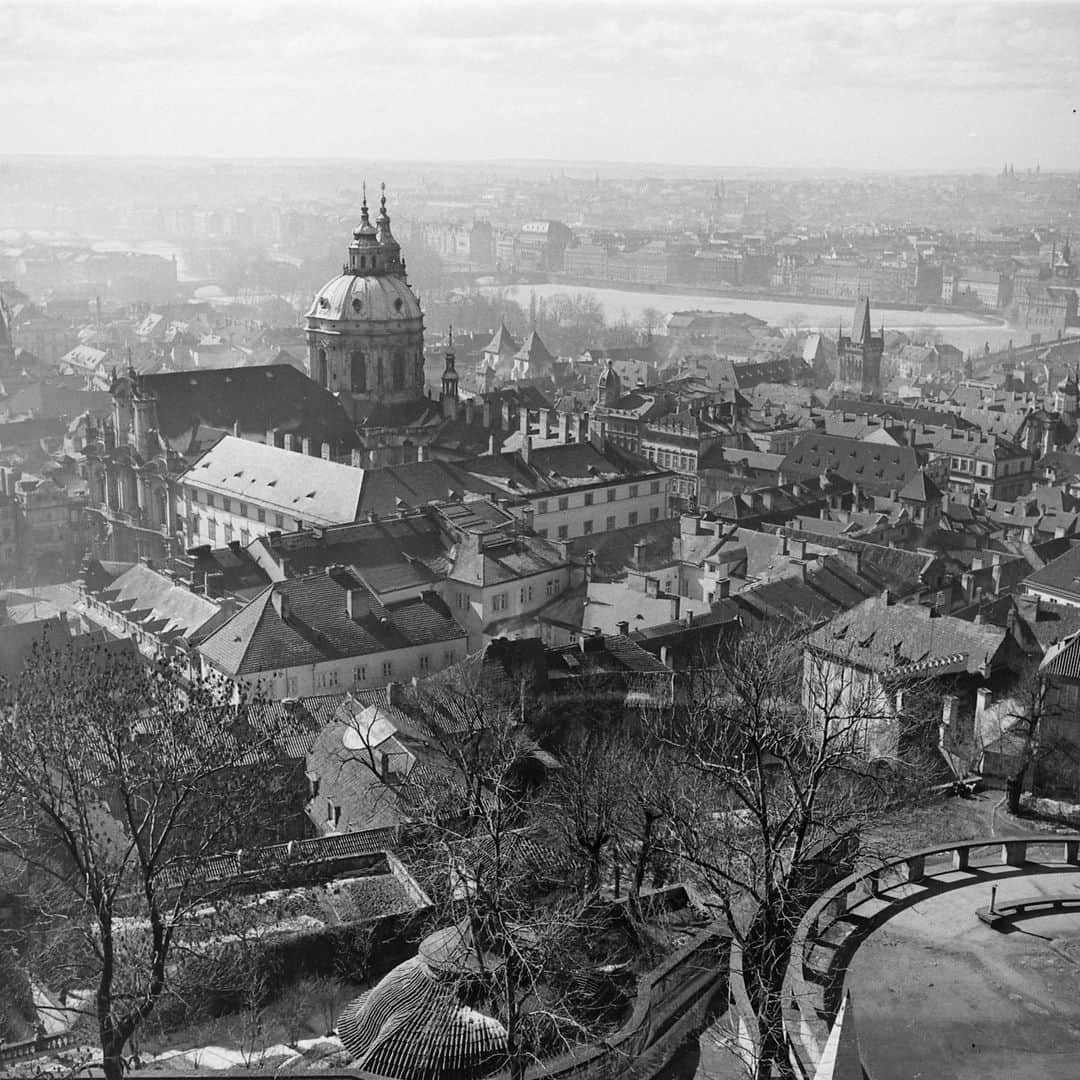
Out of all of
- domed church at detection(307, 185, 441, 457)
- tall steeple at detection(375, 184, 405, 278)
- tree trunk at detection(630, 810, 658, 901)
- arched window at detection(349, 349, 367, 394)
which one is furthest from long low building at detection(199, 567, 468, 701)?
tall steeple at detection(375, 184, 405, 278)

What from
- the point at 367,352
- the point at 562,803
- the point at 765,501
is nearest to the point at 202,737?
the point at 562,803

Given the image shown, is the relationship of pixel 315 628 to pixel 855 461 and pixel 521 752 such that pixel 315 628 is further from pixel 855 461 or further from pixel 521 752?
pixel 855 461

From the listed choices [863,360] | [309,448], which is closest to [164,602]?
[309,448]

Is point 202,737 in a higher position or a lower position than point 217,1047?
higher

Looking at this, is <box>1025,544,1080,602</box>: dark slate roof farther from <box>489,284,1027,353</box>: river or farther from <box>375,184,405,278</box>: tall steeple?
<box>489,284,1027,353</box>: river

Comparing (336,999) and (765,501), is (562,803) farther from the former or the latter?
(765,501)
